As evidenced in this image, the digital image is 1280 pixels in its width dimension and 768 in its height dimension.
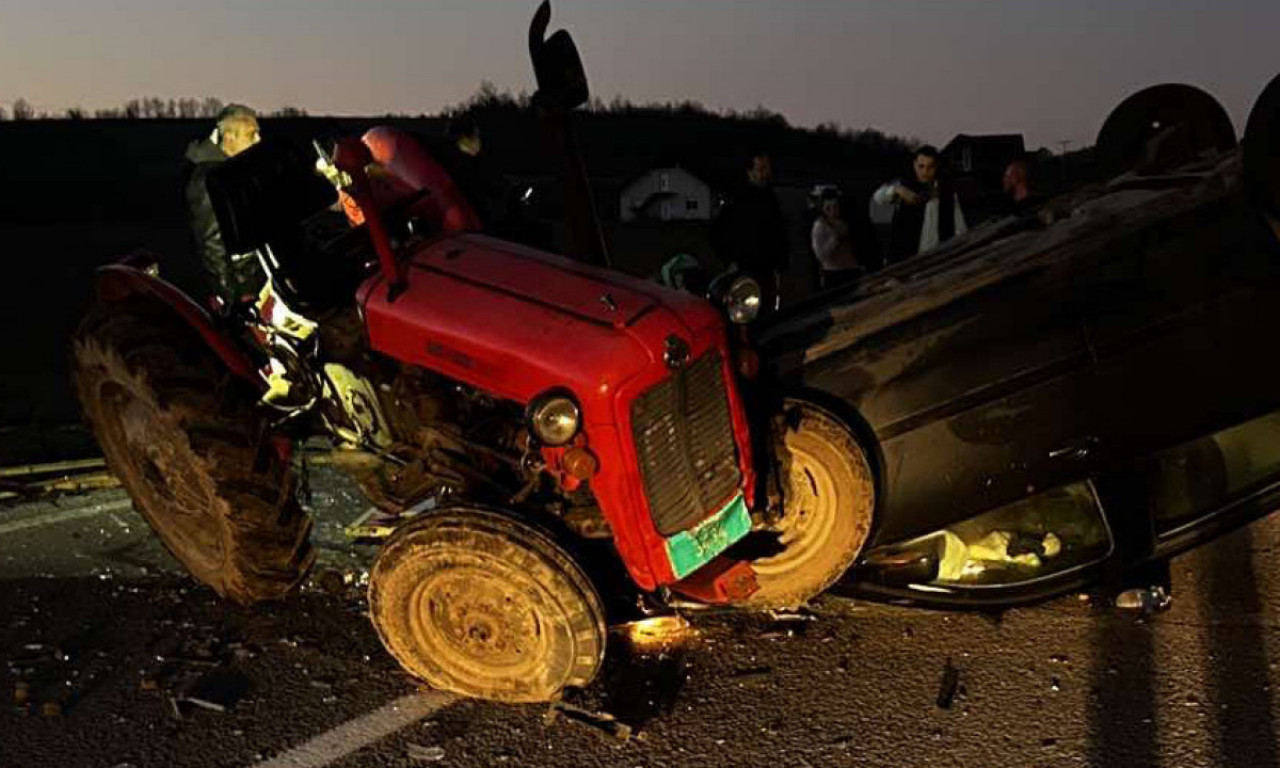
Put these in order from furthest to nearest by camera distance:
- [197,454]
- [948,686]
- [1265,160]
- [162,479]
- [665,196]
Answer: [665,196] < [162,479] < [197,454] < [1265,160] < [948,686]

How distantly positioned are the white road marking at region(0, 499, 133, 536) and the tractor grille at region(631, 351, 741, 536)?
12.9 ft

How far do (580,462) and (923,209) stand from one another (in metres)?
5.49

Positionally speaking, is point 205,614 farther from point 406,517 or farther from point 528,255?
point 528,255

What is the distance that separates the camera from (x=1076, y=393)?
A: 435cm

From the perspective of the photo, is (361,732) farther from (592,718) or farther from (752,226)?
(752,226)

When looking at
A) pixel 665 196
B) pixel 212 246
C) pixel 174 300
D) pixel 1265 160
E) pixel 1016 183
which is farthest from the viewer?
pixel 665 196

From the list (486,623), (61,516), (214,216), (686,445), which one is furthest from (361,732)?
(61,516)

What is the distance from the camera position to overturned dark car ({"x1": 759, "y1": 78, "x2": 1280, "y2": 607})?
434 cm

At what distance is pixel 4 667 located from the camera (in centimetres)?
457

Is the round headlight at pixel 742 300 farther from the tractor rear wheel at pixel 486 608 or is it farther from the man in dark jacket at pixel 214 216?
the man in dark jacket at pixel 214 216

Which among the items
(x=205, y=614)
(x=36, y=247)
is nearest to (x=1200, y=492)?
(x=205, y=614)

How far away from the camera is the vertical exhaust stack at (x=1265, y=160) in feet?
13.9

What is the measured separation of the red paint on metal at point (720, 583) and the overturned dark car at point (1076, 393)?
0.60m

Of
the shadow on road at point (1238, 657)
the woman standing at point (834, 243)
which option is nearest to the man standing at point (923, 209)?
the woman standing at point (834, 243)
